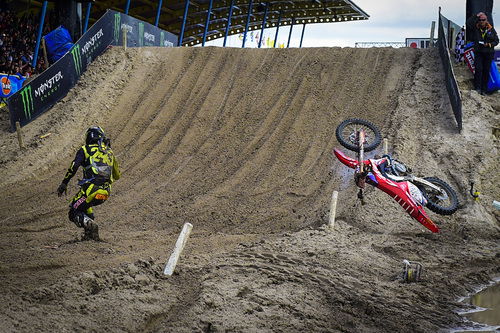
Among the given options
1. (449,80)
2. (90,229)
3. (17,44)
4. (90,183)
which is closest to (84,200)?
(90,183)

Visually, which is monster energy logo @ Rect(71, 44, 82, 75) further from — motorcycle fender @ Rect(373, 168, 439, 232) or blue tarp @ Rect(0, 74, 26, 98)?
motorcycle fender @ Rect(373, 168, 439, 232)

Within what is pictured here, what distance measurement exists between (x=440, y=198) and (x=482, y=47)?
229 inches

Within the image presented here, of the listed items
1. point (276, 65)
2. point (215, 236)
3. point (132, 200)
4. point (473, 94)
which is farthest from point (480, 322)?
point (276, 65)

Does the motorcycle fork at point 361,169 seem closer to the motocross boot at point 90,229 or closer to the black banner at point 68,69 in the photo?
the motocross boot at point 90,229

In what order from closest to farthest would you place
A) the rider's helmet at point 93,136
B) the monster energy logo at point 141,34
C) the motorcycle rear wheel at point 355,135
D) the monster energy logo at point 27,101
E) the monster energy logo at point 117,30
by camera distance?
1. the rider's helmet at point 93,136
2. the motorcycle rear wheel at point 355,135
3. the monster energy logo at point 27,101
4. the monster energy logo at point 117,30
5. the monster energy logo at point 141,34

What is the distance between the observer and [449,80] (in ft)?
48.9

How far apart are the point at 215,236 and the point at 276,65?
1001 centimetres

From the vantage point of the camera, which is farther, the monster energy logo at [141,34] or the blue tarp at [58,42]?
the monster energy logo at [141,34]

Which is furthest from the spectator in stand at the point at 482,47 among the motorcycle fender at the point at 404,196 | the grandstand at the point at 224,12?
the grandstand at the point at 224,12

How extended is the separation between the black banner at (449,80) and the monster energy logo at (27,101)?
405 inches

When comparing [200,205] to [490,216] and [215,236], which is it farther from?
[490,216]

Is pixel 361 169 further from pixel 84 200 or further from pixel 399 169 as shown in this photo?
pixel 84 200

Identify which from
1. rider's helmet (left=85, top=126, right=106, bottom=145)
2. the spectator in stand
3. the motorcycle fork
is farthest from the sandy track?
rider's helmet (left=85, top=126, right=106, bottom=145)

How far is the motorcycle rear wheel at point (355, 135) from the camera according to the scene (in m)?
10.4
